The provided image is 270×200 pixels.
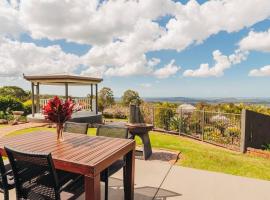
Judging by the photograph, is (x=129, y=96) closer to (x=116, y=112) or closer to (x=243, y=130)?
(x=116, y=112)

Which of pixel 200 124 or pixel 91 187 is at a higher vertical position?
pixel 91 187

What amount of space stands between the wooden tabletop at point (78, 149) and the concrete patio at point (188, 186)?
1.07m

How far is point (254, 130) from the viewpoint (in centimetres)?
842

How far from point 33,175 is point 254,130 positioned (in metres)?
8.49

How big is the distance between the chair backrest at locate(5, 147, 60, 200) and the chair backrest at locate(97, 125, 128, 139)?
165 cm

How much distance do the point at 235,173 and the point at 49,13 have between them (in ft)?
32.9

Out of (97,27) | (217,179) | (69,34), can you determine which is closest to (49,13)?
(97,27)

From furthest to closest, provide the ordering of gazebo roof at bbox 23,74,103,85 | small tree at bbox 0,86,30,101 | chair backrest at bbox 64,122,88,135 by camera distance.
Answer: small tree at bbox 0,86,30,101
gazebo roof at bbox 23,74,103,85
chair backrest at bbox 64,122,88,135

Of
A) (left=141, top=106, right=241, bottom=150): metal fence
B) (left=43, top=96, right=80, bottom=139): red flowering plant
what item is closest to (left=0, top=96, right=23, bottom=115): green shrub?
(left=141, top=106, right=241, bottom=150): metal fence

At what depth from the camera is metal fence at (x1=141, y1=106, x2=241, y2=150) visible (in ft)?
28.9

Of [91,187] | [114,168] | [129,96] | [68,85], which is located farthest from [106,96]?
[91,187]

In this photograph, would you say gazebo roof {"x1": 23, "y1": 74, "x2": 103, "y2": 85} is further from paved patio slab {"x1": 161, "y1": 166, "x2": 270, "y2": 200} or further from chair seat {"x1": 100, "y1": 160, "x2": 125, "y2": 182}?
chair seat {"x1": 100, "y1": 160, "x2": 125, "y2": 182}

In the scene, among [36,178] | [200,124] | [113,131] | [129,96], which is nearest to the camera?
[36,178]

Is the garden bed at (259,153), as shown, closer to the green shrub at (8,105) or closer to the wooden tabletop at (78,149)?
the wooden tabletop at (78,149)
